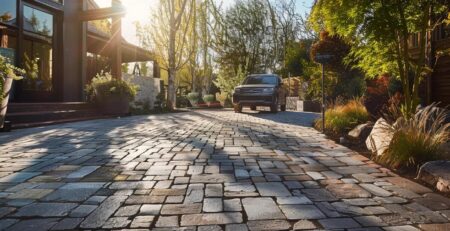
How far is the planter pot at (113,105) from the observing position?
1214cm

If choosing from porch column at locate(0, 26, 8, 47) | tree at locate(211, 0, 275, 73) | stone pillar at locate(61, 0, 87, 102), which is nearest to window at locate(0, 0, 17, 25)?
porch column at locate(0, 26, 8, 47)

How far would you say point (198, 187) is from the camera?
336cm

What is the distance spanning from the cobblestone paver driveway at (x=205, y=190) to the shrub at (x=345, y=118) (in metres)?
2.69

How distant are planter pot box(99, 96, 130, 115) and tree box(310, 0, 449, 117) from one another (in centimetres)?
792

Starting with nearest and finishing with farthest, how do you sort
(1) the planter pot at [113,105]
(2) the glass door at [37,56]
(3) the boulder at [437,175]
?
(3) the boulder at [437,175]
(2) the glass door at [37,56]
(1) the planter pot at [113,105]

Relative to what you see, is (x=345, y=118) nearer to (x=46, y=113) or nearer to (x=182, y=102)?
(x=46, y=113)

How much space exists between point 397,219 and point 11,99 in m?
10.8

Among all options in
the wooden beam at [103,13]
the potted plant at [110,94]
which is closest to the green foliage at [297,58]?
the wooden beam at [103,13]

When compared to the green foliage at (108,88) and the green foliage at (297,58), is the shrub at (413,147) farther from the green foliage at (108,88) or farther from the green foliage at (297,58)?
the green foliage at (297,58)

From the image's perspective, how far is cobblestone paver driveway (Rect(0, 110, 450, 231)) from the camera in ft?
8.16

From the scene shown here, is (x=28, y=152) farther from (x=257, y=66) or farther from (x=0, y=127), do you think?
(x=257, y=66)

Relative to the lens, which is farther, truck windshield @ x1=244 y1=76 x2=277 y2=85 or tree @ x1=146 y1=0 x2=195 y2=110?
tree @ x1=146 y1=0 x2=195 y2=110

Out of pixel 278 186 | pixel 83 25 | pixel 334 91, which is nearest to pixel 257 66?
pixel 334 91

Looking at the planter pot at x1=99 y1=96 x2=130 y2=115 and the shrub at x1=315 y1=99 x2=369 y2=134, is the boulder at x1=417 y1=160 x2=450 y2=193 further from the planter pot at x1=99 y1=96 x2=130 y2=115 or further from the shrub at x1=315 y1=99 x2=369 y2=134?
the planter pot at x1=99 y1=96 x2=130 y2=115
